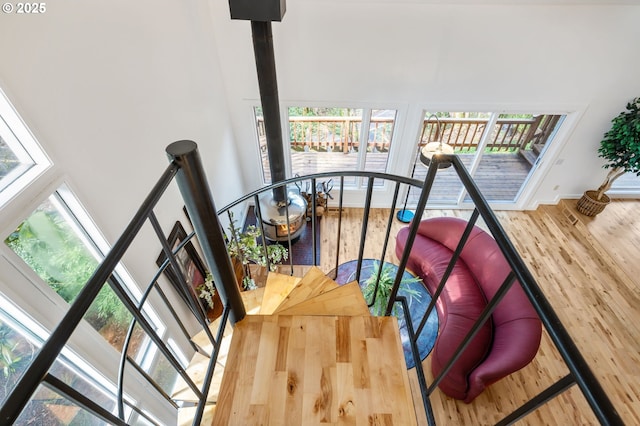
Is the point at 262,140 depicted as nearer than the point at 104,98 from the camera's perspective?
No

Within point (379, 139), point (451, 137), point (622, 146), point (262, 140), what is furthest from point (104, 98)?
point (622, 146)

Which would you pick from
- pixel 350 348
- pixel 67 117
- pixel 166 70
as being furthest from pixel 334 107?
pixel 350 348

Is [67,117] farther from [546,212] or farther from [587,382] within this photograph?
[546,212]

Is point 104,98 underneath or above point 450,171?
above

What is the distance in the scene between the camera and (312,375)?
4.50 ft

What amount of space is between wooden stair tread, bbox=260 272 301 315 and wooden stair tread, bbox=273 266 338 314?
10 cm

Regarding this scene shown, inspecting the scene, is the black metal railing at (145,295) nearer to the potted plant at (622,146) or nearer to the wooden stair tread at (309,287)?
the wooden stair tread at (309,287)

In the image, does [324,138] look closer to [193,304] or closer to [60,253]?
[60,253]

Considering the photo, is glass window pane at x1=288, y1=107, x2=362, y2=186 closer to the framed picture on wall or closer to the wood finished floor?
the wood finished floor

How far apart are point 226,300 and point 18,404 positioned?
1051 mm

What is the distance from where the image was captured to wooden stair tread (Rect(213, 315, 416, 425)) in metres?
1.27

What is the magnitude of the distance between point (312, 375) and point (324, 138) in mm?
4367

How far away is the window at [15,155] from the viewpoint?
1352 millimetres

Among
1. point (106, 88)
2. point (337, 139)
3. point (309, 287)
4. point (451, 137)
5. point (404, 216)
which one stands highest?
point (106, 88)
